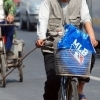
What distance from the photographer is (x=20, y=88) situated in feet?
39.7

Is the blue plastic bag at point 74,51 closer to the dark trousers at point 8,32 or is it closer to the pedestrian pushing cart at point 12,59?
the pedestrian pushing cart at point 12,59

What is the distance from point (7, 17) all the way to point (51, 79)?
4.63 m

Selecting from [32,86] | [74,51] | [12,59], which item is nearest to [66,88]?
[74,51]

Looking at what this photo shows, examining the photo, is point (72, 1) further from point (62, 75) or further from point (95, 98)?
point (95, 98)

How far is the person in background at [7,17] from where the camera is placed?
480 inches

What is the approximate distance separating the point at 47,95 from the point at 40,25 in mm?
842

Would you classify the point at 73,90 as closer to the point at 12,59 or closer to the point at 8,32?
the point at 8,32

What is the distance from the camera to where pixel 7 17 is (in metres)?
12.2

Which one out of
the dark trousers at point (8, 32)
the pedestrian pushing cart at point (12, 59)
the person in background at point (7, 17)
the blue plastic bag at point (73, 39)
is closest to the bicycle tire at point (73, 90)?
the blue plastic bag at point (73, 39)

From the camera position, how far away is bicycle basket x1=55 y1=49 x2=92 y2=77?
716 centimetres

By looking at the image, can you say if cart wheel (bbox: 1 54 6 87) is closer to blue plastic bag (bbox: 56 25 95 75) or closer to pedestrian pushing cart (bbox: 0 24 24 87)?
pedestrian pushing cart (bbox: 0 24 24 87)

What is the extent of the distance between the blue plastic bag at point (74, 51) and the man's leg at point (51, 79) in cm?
46

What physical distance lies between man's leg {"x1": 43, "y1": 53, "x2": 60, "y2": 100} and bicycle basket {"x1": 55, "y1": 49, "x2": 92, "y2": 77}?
1.42ft

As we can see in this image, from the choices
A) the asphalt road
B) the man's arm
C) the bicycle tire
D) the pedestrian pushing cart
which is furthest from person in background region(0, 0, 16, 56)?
the bicycle tire
